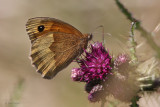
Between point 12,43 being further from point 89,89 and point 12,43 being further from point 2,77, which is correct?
point 89,89

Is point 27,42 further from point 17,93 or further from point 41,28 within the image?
point 17,93

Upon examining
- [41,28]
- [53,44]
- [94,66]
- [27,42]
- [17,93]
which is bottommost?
[17,93]

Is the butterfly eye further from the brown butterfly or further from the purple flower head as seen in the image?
the purple flower head

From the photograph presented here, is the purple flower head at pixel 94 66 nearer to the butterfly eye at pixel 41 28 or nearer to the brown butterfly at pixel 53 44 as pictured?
the brown butterfly at pixel 53 44

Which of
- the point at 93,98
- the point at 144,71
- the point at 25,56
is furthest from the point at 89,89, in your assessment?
the point at 25,56

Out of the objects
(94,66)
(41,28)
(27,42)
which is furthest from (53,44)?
(27,42)

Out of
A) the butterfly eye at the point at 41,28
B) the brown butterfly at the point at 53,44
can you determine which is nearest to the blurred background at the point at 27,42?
the brown butterfly at the point at 53,44
